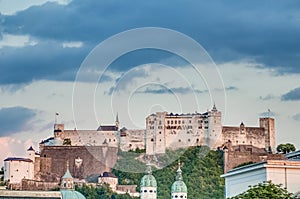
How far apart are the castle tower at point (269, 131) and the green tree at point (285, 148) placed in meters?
1.85

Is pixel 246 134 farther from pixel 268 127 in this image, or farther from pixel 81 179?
pixel 81 179

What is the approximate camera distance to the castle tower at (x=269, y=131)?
118 m

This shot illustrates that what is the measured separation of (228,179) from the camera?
4881 cm

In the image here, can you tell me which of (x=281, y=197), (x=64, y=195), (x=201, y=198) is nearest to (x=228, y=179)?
(x=281, y=197)

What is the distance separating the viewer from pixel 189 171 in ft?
374

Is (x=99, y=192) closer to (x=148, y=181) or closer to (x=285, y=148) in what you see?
(x=148, y=181)

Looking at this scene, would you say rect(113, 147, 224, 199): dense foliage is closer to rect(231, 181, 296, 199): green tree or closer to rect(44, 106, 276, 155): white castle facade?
rect(44, 106, 276, 155): white castle facade

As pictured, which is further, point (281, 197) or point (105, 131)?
point (105, 131)

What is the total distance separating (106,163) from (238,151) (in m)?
14.3

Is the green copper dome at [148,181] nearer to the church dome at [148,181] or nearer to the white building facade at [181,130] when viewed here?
Result: the church dome at [148,181]

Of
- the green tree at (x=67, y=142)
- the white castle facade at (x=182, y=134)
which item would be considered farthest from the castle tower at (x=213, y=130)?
the green tree at (x=67, y=142)

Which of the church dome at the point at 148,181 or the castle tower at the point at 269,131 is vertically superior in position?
the castle tower at the point at 269,131

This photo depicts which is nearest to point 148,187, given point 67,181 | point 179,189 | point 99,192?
point 179,189

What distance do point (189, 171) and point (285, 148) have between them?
10.2 meters
